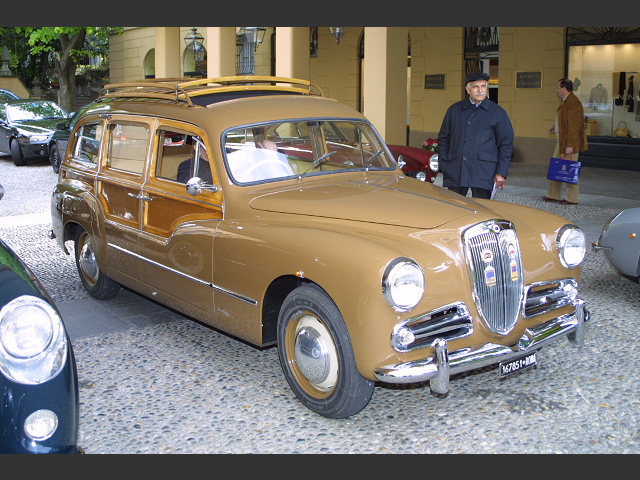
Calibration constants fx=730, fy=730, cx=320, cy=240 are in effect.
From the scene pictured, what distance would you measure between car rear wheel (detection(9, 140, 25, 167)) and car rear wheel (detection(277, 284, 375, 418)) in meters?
14.8

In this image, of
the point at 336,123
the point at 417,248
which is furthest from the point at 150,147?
the point at 417,248

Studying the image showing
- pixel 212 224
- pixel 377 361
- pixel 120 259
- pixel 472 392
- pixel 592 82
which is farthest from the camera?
pixel 592 82

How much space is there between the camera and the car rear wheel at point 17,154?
56.4 feet

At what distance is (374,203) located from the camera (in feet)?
14.8

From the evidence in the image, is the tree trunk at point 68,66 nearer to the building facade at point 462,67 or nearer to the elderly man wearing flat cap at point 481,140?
the building facade at point 462,67

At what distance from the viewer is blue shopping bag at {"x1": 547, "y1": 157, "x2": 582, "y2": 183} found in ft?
34.4

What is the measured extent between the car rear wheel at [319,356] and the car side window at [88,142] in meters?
2.89

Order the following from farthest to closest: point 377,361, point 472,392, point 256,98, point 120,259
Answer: point 120,259 < point 256,98 < point 472,392 < point 377,361

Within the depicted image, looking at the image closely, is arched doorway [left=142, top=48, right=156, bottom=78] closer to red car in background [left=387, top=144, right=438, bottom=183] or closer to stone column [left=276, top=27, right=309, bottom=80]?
stone column [left=276, top=27, right=309, bottom=80]

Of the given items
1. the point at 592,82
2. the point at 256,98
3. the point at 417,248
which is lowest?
the point at 417,248

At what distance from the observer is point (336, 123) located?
545 cm

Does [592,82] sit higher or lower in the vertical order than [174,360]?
higher

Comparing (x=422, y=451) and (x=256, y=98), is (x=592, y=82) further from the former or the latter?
(x=422, y=451)

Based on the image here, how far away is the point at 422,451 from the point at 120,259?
3.08 meters
